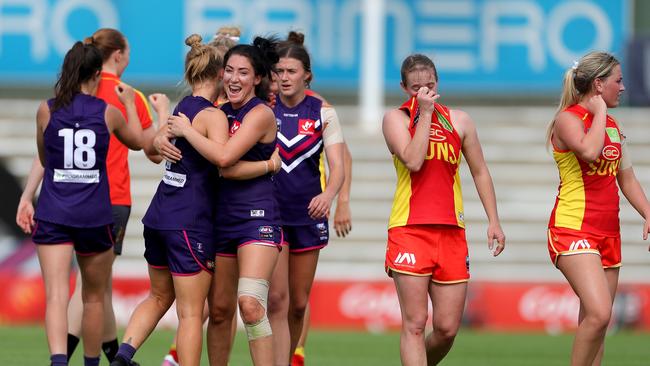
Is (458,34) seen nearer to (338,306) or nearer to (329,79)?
(329,79)

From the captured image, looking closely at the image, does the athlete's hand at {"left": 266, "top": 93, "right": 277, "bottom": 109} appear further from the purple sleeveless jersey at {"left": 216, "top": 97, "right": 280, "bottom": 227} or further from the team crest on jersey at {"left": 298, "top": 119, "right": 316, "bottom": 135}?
the purple sleeveless jersey at {"left": 216, "top": 97, "right": 280, "bottom": 227}

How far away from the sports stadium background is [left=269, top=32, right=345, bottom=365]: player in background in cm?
815

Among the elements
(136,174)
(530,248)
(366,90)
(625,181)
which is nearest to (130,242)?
(136,174)

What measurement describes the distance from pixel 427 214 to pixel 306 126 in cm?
144

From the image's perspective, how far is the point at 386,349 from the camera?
41.9 feet

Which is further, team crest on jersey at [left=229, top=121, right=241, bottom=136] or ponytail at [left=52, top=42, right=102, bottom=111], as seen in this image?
ponytail at [left=52, top=42, right=102, bottom=111]

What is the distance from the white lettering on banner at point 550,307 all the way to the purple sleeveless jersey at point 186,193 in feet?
28.6

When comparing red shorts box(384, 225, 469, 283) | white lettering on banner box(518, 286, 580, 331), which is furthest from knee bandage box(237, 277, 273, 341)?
white lettering on banner box(518, 286, 580, 331)

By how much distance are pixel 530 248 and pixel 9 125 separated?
7.77 metres

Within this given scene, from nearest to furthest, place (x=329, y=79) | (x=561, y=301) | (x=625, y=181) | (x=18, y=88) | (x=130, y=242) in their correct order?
(x=625, y=181), (x=561, y=301), (x=130, y=242), (x=329, y=79), (x=18, y=88)

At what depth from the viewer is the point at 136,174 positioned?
1892 cm

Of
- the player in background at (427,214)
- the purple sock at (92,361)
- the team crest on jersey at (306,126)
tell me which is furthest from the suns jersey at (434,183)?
the purple sock at (92,361)

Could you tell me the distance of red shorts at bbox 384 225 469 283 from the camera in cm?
805

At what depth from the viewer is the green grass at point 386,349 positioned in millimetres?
11375
